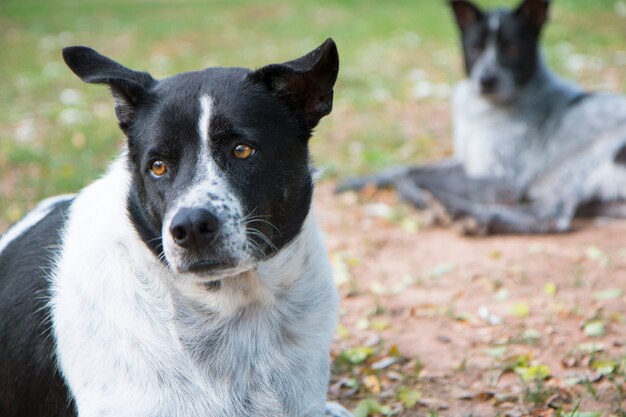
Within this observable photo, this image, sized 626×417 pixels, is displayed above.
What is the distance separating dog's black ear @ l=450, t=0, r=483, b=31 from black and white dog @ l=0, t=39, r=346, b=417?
403cm

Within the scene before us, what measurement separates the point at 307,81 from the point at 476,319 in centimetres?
216

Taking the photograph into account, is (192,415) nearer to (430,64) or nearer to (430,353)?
(430,353)

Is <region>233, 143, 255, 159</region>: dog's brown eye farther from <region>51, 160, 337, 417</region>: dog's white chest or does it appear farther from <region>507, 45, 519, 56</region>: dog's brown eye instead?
<region>507, 45, 519, 56</region>: dog's brown eye

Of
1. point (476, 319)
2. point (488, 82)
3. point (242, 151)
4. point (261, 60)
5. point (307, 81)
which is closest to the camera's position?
point (242, 151)

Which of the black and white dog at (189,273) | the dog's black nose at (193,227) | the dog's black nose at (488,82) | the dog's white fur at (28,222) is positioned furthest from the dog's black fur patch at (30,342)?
the dog's black nose at (488,82)

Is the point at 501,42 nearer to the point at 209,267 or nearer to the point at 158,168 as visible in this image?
the point at 158,168

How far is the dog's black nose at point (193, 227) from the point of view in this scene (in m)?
2.52

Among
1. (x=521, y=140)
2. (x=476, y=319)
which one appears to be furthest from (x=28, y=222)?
(x=521, y=140)

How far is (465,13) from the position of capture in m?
6.67

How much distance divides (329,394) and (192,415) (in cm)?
A: 123

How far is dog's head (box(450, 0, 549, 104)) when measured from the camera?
654cm

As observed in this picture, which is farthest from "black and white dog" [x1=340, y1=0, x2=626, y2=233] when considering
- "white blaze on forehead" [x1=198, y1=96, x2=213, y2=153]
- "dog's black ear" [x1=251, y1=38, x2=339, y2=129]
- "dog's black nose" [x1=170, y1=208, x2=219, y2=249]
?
"dog's black nose" [x1=170, y1=208, x2=219, y2=249]

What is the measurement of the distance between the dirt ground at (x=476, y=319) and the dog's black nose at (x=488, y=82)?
1273 mm

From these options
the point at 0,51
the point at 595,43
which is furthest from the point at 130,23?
the point at 595,43
